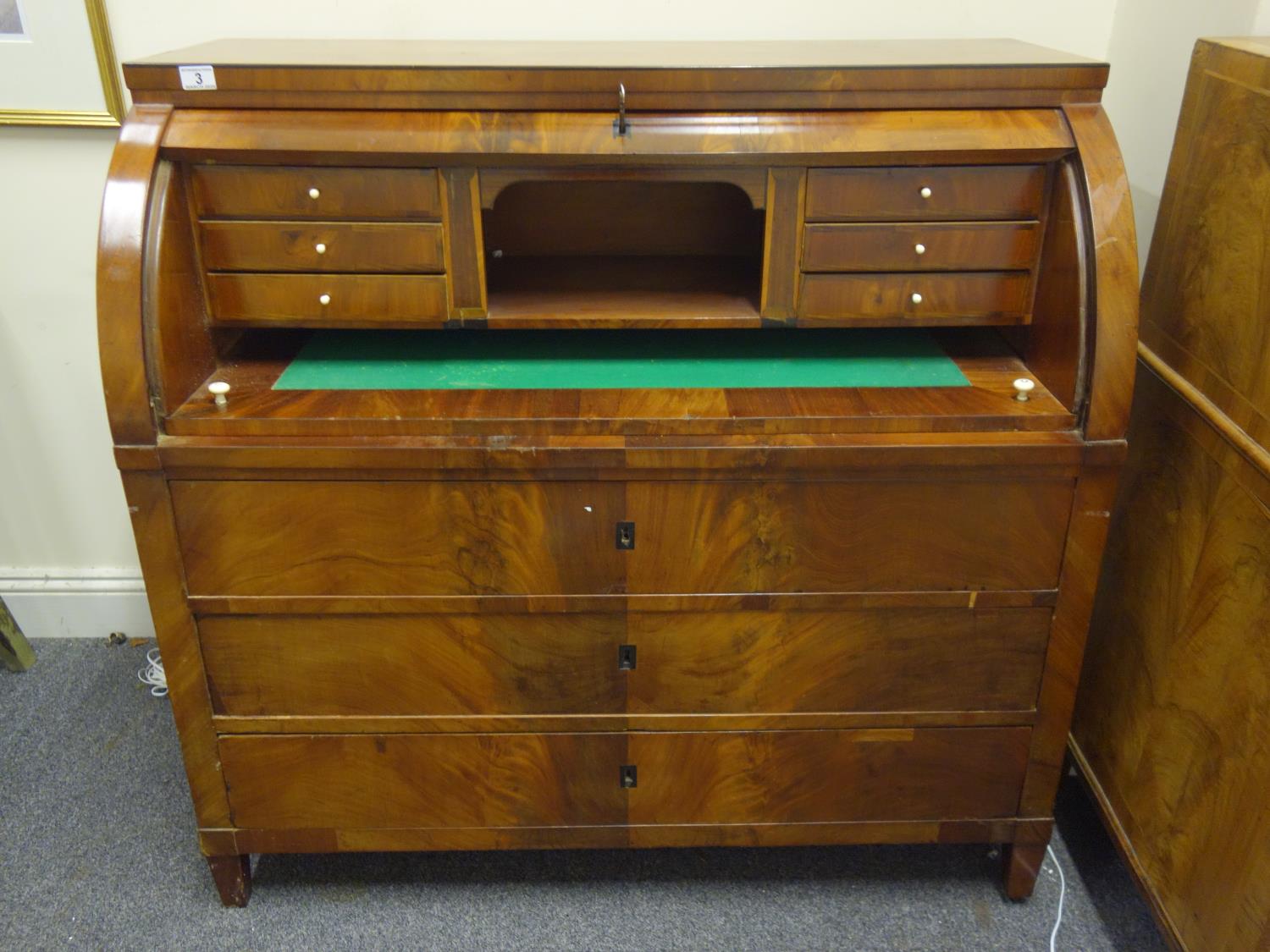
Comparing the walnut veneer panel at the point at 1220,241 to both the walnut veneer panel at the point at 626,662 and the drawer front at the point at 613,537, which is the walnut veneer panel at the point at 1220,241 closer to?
the drawer front at the point at 613,537

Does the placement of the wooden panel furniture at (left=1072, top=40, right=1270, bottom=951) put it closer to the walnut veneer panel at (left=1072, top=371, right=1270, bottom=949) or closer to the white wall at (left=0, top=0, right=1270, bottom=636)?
the walnut veneer panel at (left=1072, top=371, right=1270, bottom=949)

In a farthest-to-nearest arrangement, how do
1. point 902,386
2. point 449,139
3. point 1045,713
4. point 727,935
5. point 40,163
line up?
point 40,163 → point 727,935 → point 1045,713 → point 902,386 → point 449,139

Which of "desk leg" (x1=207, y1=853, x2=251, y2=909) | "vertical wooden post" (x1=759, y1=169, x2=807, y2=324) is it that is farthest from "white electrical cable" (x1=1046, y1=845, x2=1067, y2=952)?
"desk leg" (x1=207, y1=853, x2=251, y2=909)

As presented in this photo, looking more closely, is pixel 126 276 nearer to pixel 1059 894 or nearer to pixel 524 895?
pixel 524 895

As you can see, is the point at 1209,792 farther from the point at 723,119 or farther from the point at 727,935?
the point at 723,119

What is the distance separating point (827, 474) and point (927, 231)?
0.33 metres

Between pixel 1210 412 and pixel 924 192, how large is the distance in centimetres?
46

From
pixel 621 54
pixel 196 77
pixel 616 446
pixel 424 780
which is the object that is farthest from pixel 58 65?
pixel 424 780

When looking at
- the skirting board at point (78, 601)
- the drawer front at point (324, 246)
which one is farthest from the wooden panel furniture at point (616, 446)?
the skirting board at point (78, 601)

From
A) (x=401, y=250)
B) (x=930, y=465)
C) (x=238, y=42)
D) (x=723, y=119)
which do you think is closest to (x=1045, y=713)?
(x=930, y=465)

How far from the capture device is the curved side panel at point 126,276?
1184 millimetres

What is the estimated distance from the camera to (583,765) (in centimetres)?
148

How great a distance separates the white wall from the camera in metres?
1.59

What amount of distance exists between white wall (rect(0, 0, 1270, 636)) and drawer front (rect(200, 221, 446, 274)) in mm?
526
